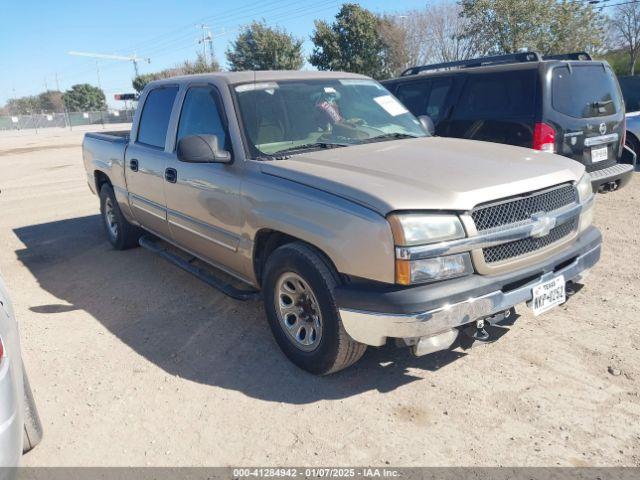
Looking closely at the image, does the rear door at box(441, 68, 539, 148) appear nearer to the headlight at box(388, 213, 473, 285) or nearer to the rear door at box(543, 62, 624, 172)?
the rear door at box(543, 62, 624, 172)

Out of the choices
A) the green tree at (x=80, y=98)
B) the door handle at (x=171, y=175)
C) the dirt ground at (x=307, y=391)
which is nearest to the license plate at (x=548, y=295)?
the dirt ground at (x=307, y=391)

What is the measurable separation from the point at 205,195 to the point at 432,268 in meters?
2.03

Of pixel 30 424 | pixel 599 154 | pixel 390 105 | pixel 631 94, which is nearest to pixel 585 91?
pixel 599 154

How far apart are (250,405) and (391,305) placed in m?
1.13

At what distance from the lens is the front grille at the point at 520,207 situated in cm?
285

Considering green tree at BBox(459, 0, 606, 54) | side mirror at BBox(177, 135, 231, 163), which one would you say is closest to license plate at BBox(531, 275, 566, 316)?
side mirror at BBox(177, 135, 231, 163)

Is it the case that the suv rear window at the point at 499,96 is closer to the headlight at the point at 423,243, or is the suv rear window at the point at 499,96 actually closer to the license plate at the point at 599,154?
the license plate at the point at 599,154

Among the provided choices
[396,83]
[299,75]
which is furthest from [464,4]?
[299,75]

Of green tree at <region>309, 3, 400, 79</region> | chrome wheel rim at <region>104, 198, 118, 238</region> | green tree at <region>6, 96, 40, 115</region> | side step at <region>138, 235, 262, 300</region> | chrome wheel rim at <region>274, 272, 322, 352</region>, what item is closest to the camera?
chrome wheel rim at <region>274, 272, 322, 352</region>

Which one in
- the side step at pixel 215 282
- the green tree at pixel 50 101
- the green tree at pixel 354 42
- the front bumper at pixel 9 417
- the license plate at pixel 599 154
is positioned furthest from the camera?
the green tree at pixel 50 101

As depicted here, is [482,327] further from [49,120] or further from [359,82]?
[49,120]

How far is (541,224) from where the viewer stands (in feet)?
9.91

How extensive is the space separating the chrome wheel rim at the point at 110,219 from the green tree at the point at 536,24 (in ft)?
60.6

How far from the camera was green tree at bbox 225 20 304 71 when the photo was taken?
108ft
